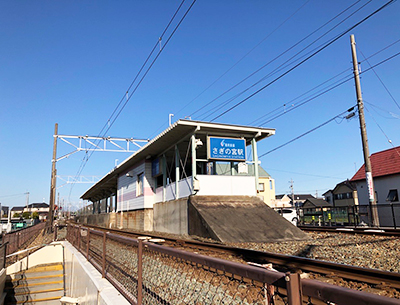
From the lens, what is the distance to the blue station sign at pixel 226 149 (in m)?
16.2

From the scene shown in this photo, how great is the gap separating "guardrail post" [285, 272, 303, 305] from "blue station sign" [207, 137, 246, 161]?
14.3 metres

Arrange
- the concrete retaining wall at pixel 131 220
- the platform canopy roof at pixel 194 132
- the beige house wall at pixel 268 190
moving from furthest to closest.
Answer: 1. the beige house wall at pixel 268 190
2. the concrete retaining wall at pixel 131 220
3. the platform canopy roof at pixel 194 132

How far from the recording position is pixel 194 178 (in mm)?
15352

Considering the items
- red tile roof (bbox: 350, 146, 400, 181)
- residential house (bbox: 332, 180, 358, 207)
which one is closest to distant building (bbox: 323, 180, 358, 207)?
residential house (bbox: 332, 180, 358, 207)

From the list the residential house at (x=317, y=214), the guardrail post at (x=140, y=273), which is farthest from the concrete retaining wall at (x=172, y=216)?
the guardrail post at (x=140, y=273)

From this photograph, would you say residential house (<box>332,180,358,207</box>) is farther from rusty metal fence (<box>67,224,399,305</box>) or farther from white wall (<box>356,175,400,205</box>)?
rusty metal fence (<box>67,224,399,305</box>)

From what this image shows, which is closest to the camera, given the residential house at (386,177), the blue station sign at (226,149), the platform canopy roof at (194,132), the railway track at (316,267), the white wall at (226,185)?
the railway track at (316,267)

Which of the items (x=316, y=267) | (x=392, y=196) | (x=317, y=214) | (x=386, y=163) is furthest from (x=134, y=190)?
(x=386, y=163)

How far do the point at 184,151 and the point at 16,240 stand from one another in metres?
11.7

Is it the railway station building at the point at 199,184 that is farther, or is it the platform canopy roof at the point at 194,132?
the platform canopy roof at the point at 194,132

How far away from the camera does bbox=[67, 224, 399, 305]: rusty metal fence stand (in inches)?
59.3

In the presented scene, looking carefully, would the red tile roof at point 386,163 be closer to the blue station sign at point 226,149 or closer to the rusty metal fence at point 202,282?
the blue station sign at point 226,149

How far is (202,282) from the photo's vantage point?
8.66 feet

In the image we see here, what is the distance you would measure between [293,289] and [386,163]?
32.4 m
